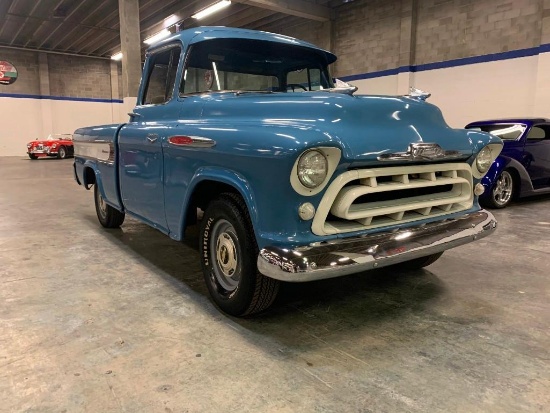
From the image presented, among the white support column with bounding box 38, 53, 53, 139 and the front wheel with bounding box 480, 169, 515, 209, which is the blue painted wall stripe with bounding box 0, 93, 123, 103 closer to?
the white support column with bounding box 38, 53, 53, 139

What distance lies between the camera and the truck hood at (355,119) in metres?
2.22

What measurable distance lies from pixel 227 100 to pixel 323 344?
171cm

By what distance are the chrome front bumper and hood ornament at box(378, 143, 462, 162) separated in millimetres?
417

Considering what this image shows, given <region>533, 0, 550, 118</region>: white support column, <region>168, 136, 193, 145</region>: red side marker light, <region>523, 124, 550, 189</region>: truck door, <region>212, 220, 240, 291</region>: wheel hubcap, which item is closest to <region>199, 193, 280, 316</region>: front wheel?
<region>212, 220, 240, 291</region>: wheel hubcap

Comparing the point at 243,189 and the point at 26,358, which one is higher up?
the point at 243,189

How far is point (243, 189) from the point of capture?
2.27 meters

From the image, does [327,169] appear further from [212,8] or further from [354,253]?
[212,8]

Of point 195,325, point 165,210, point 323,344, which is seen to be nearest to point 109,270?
point 165,210

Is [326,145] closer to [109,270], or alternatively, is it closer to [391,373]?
[391,373]

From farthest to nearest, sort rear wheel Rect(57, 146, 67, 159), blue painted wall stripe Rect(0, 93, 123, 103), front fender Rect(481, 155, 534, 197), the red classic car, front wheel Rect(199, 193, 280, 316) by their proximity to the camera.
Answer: blue painted wall stripe Rect(0, 93, 123, 103)
rear wheel Rect(57, 146, 67, 159)
the red classic car
front fender Rect(481, 155, 534, 197)
front wheel Rect(199, 193, 280, 316)

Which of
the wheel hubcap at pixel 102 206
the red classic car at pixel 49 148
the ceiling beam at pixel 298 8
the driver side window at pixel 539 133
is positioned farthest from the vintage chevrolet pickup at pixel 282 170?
the red classic car at pixel 49 148

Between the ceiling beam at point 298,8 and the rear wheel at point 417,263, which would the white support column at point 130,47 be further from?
the rear wheel at point 417,263

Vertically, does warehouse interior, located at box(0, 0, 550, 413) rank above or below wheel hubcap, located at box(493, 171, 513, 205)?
below

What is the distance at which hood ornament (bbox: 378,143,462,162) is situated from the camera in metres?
2.31
